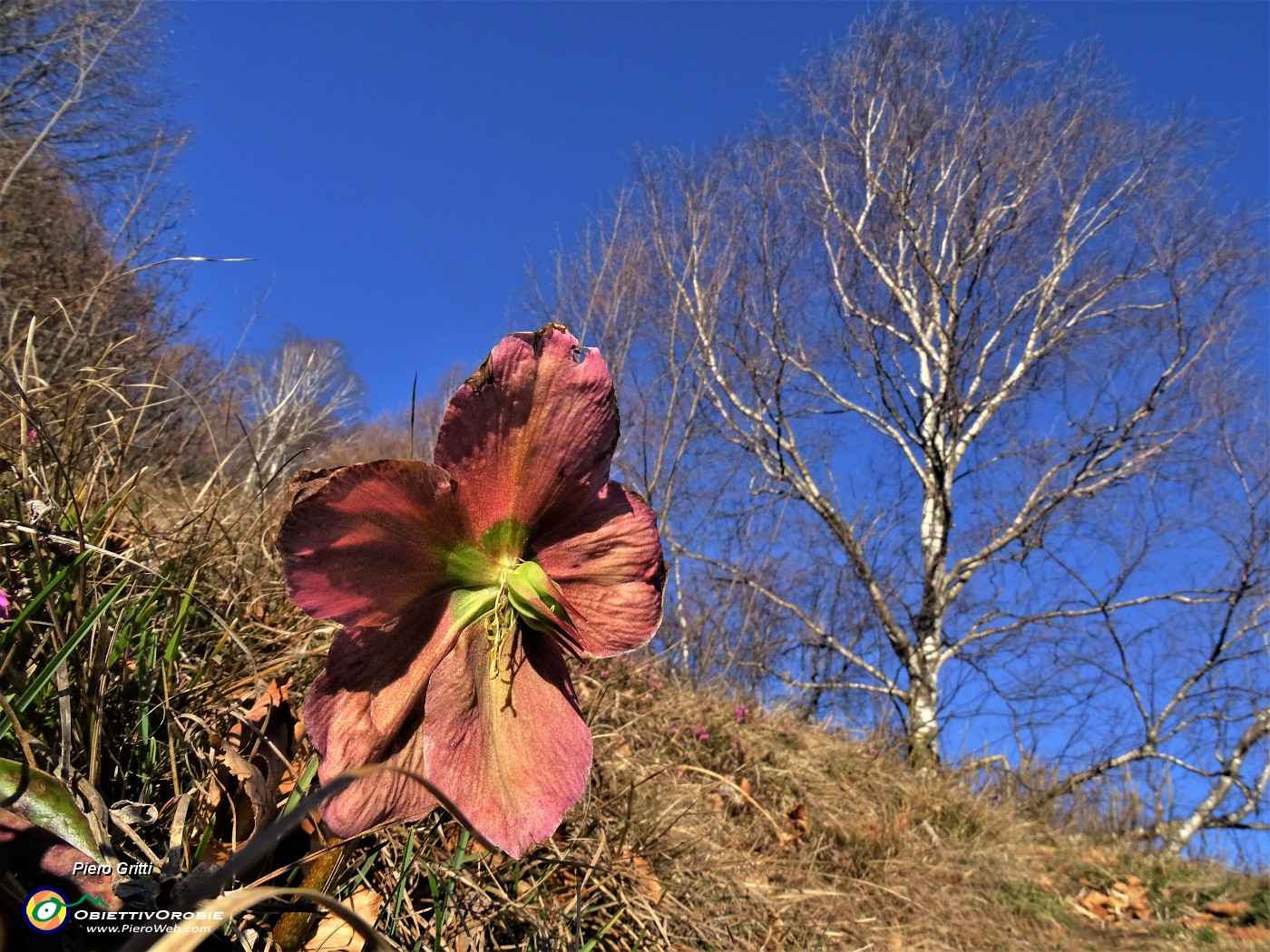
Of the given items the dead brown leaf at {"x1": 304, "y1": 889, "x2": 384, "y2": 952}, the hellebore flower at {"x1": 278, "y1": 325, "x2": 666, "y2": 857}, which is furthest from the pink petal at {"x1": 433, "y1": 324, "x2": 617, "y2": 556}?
the dead brown leaf at {"x1": 304, "y1": 889, "x2": 384, "y2": 952}

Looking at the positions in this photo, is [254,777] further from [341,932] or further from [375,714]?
[341,932]

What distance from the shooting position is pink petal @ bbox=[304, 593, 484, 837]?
0.46 meters

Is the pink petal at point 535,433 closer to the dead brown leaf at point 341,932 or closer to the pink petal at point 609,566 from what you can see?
the pink petal at point 609,566

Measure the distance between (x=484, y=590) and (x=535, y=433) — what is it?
12cm

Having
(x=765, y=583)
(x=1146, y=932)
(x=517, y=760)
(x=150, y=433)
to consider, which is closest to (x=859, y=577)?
(x=765, y=583)

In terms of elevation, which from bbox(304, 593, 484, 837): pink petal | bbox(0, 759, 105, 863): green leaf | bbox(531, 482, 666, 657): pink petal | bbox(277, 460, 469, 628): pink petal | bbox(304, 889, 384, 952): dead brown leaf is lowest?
bbox(304, 889, 384, 952): dead brown leaf

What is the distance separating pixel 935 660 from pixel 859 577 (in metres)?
1.19

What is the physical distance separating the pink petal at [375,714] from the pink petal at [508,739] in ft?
0.04

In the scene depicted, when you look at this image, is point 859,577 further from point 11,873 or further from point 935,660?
point 11,873

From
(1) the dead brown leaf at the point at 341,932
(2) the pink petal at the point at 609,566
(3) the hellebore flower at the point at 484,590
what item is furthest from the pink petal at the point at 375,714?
(1) the dead brown leaf at the point at 341,932

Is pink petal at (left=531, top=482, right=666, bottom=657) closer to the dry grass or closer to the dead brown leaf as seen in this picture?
the dry grass

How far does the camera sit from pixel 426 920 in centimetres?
86

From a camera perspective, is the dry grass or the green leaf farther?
the dry grass

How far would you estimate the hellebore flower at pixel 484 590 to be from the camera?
471 mm
